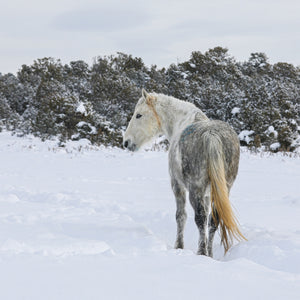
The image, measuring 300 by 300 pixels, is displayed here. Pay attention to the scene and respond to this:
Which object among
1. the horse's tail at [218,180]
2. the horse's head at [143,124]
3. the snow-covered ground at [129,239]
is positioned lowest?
the snow-covered ground at [129,239]

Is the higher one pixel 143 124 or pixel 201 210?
pixel 143 124

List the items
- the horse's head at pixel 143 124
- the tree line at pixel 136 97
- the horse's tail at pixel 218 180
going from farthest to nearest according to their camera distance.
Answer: the tree line at pixel 136 97
the horse's head at pixel 143 124
the horse's tail at pixel 218 180

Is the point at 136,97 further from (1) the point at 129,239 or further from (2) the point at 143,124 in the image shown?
(1) the point at 129,239

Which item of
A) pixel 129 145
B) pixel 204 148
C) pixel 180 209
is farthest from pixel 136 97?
pixel 204 148

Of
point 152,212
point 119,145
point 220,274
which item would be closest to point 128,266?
point 220,274

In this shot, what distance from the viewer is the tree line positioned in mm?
17125

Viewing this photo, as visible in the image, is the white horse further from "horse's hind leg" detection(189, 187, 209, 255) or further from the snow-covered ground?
the snow-covered ground

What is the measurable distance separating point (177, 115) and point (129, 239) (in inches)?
64.5

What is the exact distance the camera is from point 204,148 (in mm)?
3305

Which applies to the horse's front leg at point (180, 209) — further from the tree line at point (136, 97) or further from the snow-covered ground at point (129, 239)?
the tree line at point (136, 97)

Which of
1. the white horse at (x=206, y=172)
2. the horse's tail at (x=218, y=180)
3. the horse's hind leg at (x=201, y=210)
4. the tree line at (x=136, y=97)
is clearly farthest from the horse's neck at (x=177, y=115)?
the tree line at (x=136, y=97)

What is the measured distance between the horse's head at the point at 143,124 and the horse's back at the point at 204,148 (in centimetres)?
108

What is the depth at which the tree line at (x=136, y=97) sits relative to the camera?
17.1m

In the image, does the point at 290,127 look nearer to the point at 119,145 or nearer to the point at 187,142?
the point at 119,145
